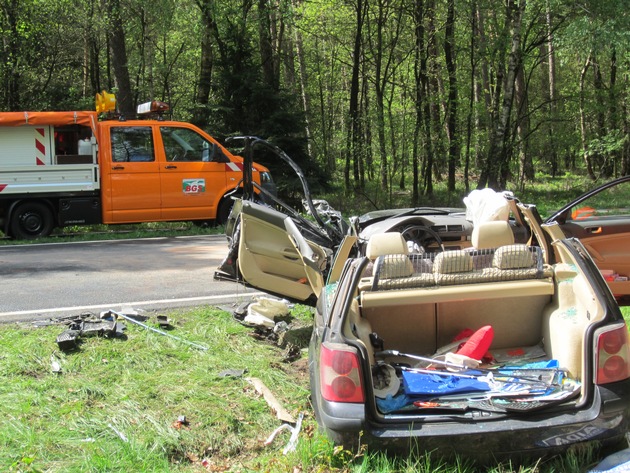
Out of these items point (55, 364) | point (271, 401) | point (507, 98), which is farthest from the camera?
point (507, 98)

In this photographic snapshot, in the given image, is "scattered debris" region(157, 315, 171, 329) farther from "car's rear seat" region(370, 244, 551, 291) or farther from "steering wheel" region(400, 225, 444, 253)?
"car's rear seat" region(370, 244, 551, 291)

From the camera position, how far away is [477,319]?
4203 millimetres

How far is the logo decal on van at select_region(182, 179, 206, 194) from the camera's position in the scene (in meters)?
12.9

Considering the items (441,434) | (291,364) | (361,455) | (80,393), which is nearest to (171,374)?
(80,393)

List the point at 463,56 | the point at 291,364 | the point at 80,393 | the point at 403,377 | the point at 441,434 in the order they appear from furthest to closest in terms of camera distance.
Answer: the point at 463,56 < the point at 291,364 < the point at 80,393 < the point at 403,377 < the point at 441,434

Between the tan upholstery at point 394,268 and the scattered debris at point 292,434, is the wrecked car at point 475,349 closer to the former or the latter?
the tan upholstery at point 394,268

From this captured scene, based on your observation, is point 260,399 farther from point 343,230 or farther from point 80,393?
point 343,230

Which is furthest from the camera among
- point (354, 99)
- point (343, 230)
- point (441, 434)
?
point (354, 99)

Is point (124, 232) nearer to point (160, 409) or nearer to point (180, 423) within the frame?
point (160, 409)

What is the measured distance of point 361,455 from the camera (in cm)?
321

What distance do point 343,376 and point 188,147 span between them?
10401 mm

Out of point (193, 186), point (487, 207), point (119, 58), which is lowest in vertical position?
point (487, 207)

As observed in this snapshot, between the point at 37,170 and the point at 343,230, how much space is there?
27.2 ft

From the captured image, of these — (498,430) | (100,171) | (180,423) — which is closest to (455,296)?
(498,430)
